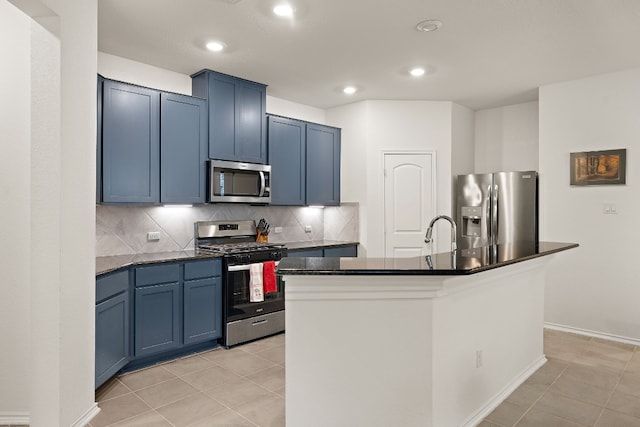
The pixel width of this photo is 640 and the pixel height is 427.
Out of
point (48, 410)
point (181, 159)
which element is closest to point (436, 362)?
point (48, 410)

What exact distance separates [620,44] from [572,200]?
1.64m

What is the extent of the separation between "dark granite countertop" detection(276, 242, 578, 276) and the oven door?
1.79m

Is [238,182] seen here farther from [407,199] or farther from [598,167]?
[598,167]

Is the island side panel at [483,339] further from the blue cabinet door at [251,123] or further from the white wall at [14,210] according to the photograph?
the blue cabinet door at [251,123]

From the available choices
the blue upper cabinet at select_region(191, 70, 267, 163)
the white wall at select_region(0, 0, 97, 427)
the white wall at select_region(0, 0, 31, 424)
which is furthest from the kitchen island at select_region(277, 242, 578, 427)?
the blue upper cabinet at select_region(191, 70, 267, 163)

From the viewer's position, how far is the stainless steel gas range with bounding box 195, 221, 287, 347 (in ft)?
12.7

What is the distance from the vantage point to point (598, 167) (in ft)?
13.8

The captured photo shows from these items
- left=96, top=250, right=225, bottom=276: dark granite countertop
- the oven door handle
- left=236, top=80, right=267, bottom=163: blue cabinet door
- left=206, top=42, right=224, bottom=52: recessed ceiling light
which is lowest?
the oven door handle

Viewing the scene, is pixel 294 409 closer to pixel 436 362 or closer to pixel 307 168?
pixel 436 362

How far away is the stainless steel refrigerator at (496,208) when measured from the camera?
15.2 feet

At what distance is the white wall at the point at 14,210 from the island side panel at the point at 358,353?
5.65 feet

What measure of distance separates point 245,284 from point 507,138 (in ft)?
13.2

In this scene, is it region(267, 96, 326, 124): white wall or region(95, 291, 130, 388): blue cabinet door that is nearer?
region(95, 291, 130, 388): blue cabinet door

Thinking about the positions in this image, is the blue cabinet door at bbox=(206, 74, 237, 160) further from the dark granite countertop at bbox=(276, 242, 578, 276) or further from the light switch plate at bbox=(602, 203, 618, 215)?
the light switch plate at bbox=(602, 203, 618, 215)
